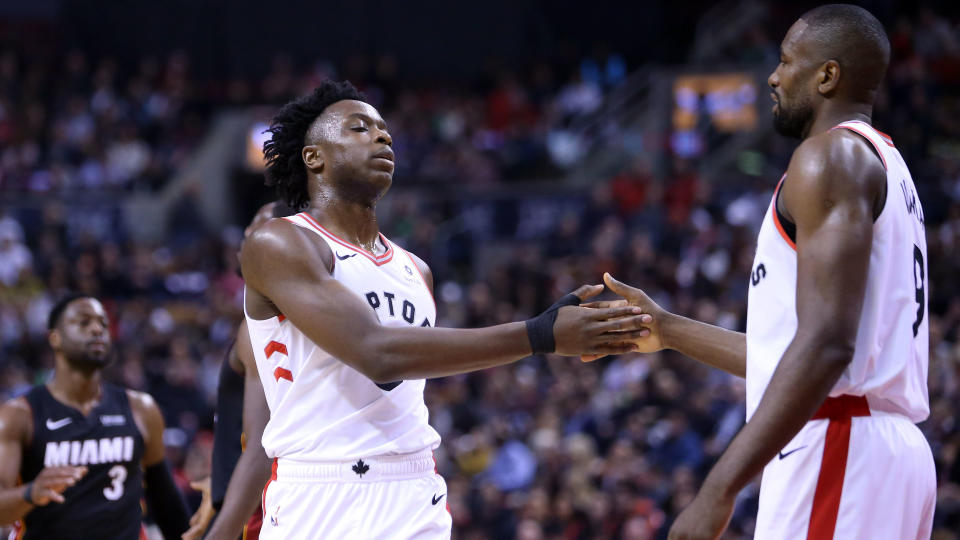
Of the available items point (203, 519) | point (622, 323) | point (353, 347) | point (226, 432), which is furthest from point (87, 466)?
point (622, 323)

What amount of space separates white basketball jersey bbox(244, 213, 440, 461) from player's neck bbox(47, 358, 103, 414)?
261 centimetres

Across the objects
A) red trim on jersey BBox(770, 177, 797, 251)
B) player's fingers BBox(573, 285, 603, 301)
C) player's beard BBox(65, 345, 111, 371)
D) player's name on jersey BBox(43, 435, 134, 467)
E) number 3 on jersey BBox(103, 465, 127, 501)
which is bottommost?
number 3 on jersey BBox(103, 465, 127, 501)

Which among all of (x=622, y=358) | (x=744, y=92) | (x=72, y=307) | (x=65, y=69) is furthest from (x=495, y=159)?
(x=72, y=307)

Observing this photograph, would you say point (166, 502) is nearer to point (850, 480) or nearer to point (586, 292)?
point (586, 292)

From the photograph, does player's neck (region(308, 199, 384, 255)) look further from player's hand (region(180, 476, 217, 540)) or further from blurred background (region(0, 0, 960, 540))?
blurred background (region(0, 0, 960, 540))

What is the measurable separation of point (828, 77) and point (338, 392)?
196cm

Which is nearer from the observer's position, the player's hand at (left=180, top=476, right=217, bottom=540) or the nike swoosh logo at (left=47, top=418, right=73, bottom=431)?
the player's hand at (left=180, top=476, right=217, bottom=540)

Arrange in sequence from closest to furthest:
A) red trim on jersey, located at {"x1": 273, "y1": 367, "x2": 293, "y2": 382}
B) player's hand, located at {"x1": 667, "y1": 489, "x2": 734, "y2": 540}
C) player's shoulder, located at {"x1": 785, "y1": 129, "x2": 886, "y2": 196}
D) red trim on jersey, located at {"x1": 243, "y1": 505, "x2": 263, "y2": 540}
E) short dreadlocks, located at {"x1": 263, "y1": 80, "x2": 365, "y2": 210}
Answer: player's hand, located at {"x1": 667, "y1": 489, "x2": 734, "y2": 540} < player's shoulder, located at {"x1": 785, "y1": 129, "x2": 886, "y2": 196} < red trim on jersey, located at {"x1": 273, "y1": 367, "x2": 293, "y2": 382} < short dreadlocks, located at {"x1": 263, "y1": 80, "x2": 365, "y2": 210} < red trim on jersey, located at {"x1": 243, "y1": 505, "x2": 263, "y2": 540}

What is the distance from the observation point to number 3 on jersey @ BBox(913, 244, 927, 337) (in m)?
3.56

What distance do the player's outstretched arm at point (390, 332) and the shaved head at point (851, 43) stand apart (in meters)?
1.07

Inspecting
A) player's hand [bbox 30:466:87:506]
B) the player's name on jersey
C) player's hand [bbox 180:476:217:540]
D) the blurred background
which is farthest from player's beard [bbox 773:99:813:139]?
the blurred background

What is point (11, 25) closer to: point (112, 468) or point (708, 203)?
point (708, 203)

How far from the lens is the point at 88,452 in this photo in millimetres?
6246

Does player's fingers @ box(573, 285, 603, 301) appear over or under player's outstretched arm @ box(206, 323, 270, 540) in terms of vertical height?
over
